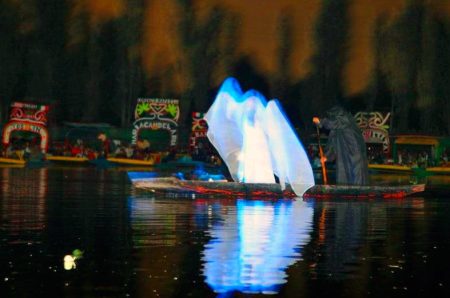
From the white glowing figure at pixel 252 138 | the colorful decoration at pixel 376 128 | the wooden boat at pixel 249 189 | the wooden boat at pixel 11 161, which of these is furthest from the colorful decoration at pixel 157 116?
the wooden boat at pixel 249 189

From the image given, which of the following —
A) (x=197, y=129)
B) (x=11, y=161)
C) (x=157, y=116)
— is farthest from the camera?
(x=197, y=129)

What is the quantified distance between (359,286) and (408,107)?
243ft

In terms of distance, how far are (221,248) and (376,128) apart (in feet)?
196

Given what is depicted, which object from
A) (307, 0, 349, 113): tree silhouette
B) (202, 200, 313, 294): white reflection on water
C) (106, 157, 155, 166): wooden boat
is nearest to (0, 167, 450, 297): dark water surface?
(202, 200, 313, 294): white reflection on water

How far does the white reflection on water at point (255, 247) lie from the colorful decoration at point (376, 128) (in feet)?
160

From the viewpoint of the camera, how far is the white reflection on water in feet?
45.7

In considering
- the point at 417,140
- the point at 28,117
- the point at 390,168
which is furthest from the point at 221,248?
the point at 417,140

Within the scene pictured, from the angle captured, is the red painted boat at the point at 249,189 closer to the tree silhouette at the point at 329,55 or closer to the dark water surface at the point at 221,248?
the dark water surface at the point at 221,248

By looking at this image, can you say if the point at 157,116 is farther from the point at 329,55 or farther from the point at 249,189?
the point at 249,189

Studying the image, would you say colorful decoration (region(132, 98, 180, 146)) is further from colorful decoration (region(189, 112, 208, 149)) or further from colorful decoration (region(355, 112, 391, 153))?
colorful decoration (region(355, 112, 391, 153))

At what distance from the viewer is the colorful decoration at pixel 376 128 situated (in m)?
76.1

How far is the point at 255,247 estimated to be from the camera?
708 inches

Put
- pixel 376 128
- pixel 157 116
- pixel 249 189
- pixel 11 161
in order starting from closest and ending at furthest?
pixel 249 189, pixel 11 161, pixel 157 116, pixel 376 128

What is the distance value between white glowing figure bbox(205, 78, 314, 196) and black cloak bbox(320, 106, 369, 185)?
1.33 meters
